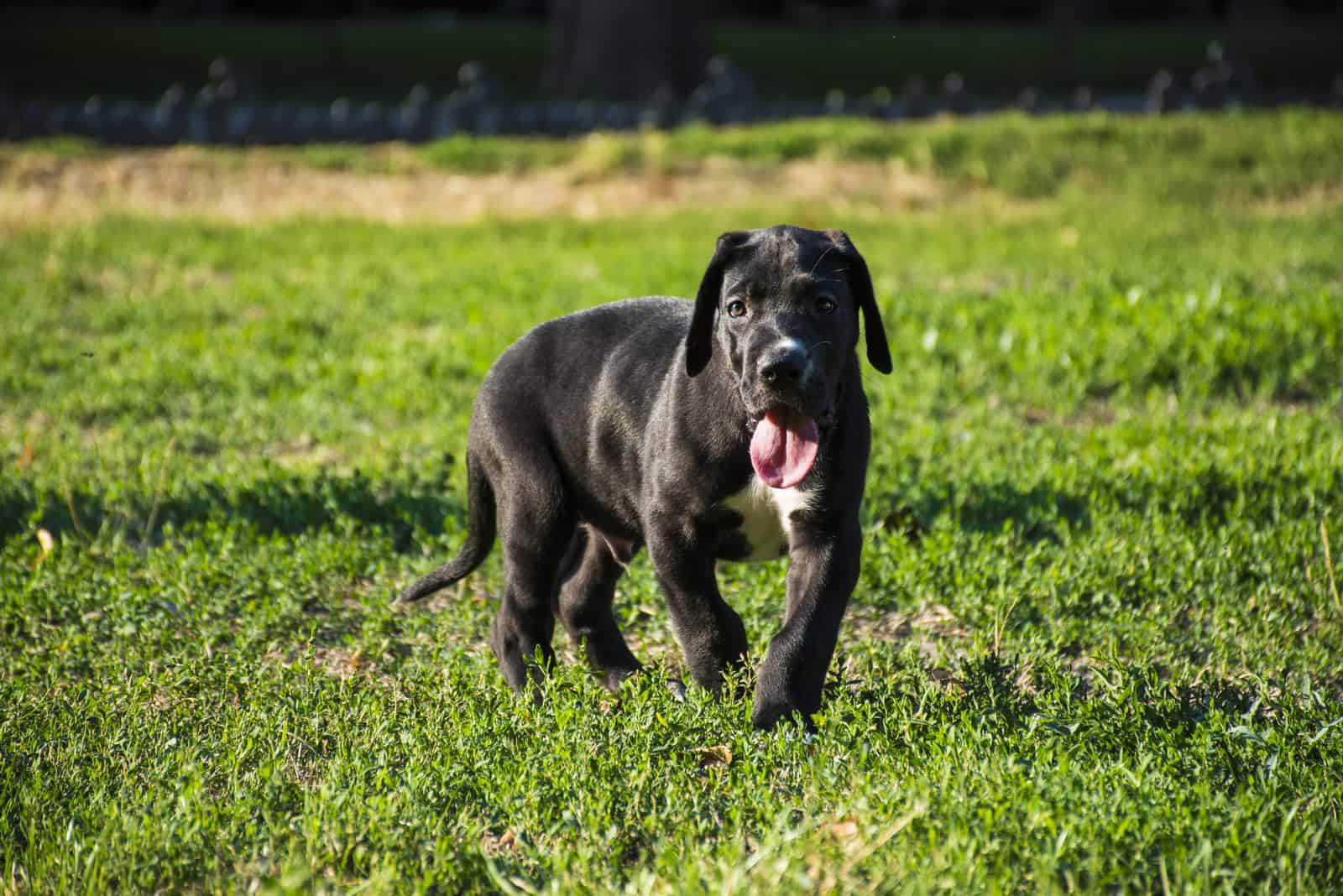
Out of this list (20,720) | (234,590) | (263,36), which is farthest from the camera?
(263,36)

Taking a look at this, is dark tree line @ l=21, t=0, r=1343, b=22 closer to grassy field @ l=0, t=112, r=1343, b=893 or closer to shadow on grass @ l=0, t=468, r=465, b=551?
grassy field @ l=0, t=112, r=1343, b=893

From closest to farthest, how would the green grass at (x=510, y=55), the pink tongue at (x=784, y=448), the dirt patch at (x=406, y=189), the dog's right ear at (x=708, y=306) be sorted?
the pink tongue at (x=784, y=448), the dog's right ear at (x=708, y=306), the dirt patch at (x=406, y=189), the green grass at (x=510, y=55)

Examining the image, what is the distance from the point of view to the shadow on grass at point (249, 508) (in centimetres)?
641

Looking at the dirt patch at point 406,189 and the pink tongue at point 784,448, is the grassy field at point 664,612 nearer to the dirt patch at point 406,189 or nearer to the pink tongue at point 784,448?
the pink tongue at point 784,448

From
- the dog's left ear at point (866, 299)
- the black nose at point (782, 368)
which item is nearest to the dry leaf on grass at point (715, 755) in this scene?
the black nose at point (782, 368)

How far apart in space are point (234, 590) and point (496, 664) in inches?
51.3

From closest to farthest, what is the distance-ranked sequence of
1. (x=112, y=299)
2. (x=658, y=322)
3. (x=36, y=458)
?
(x=658, y=322)
(x=36, y=458)
(x=112, y=299)

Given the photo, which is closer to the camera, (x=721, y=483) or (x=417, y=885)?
(x=417, y=885)

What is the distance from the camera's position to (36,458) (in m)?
7.59

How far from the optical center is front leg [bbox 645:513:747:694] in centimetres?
430

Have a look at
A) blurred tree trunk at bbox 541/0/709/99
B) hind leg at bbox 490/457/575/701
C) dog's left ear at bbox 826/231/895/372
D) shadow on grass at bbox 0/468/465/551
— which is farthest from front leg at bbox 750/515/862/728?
blurred tree trunk at bbox 541/0/709/99

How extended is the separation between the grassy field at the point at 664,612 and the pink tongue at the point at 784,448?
68 cm

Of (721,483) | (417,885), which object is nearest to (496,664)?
(721,483)

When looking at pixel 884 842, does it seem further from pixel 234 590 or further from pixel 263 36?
pixel 263 36
